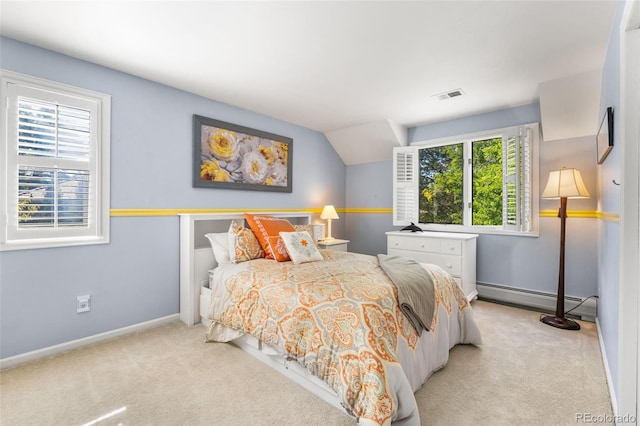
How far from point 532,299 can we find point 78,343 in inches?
181

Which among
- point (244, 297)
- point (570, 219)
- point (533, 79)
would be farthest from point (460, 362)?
point (533, 79)

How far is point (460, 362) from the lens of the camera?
2.22 metres

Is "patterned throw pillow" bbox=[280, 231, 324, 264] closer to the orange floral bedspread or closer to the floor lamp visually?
the orange floral bedspread

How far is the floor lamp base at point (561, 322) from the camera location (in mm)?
2822

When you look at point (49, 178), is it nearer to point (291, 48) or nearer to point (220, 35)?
point (220, 35)

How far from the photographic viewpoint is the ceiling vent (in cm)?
312

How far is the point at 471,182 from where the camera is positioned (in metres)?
4.10

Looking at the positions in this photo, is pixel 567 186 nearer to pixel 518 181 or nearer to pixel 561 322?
pixel 518 181

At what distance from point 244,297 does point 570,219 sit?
3529 millimetres

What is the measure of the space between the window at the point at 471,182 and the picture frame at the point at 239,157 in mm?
1682

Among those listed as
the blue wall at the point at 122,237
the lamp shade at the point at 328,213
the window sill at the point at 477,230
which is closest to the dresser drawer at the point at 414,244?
the window sill at the point at 477,230

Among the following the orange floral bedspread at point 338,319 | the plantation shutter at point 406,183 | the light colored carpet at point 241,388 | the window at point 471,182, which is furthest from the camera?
the plantation shutter at point 406,183

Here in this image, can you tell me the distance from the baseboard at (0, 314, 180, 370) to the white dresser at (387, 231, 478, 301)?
2.80m

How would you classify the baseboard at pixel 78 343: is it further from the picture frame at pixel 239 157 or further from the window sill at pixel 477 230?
the window sill at pixel 477 230
